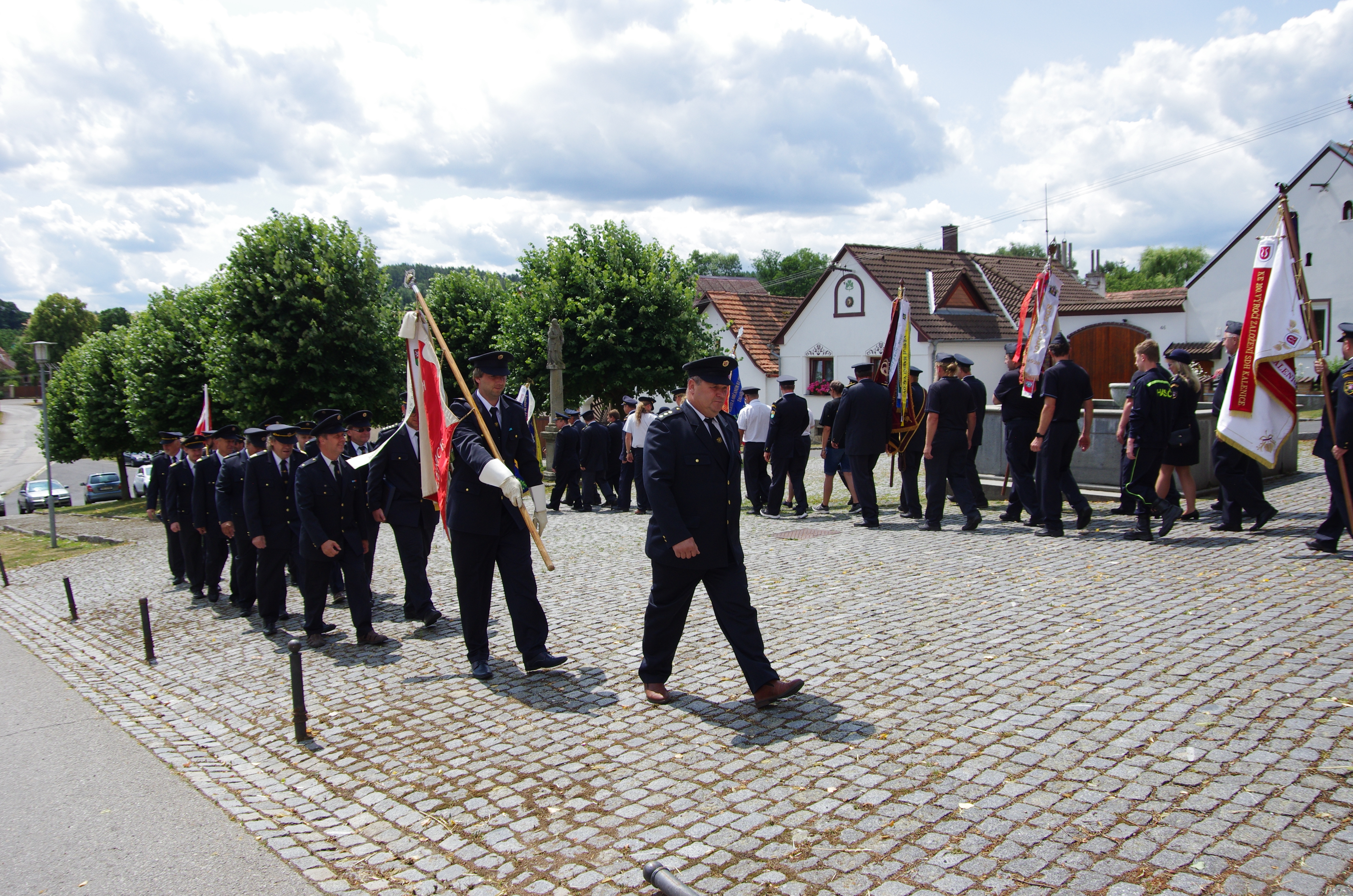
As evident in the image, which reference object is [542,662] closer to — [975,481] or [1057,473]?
[1057,473]

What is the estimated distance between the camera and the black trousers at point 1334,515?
25.1 feet

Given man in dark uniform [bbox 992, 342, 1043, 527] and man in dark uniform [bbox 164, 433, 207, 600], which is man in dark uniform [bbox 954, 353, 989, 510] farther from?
man in dark uniform [bbox 164, 433, 207, 600]

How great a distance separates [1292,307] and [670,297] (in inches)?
906

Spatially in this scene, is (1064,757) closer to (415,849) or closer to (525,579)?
(415,849)

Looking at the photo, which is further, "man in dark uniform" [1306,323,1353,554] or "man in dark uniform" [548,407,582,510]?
"man in dark uniform" [548,407,582,510]

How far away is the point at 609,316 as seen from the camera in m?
29.1

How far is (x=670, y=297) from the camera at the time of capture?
29922mm

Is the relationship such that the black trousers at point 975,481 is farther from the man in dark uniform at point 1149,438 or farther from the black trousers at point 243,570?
the black trousers at point 243,570

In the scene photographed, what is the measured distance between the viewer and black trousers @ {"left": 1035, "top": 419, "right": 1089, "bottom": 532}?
30.8 ft

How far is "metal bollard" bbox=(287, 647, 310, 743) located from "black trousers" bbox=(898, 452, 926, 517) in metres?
8.14

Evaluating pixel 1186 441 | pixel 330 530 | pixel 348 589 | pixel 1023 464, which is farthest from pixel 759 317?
pixel 348 589

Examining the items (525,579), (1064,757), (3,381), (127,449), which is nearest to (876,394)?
(525,579)

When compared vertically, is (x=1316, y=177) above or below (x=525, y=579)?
above

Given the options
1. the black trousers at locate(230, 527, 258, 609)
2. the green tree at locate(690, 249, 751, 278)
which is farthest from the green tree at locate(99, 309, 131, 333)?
the black trousers at locate(230, 527, 258, 609)
